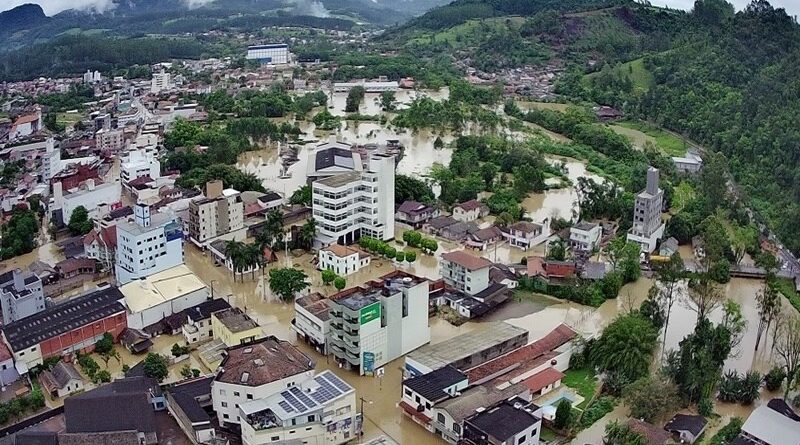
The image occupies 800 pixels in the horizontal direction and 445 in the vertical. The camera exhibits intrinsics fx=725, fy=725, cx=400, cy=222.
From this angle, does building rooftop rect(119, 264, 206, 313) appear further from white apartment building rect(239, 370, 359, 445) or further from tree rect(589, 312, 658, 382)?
tree rect(589, 312, 658, 382)

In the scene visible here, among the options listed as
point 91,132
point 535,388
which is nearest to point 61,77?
point 91,132

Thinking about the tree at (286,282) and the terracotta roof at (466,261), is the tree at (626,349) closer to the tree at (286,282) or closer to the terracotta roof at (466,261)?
the terracotta roof at (466,261)

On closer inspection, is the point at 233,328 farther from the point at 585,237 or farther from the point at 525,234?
the point at 585,237

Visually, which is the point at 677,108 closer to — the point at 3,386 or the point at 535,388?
the point at 535,388

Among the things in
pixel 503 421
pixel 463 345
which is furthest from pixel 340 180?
pixel 503 421

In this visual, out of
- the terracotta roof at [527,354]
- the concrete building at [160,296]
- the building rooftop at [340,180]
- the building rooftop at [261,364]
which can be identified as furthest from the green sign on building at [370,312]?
the building rooftop at [340,180]
